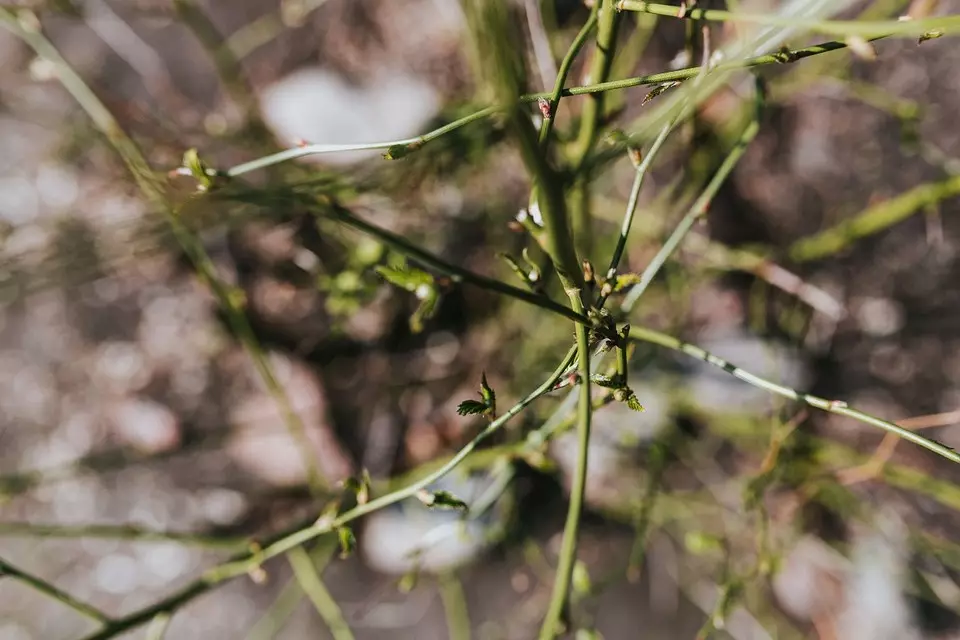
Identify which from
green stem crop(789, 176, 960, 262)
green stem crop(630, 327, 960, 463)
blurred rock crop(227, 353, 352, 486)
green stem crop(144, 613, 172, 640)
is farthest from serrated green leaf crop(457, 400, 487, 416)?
blurred rock crop(227, 353, 352, 486)

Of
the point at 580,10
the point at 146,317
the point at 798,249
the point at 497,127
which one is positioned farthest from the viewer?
the point at 146,317

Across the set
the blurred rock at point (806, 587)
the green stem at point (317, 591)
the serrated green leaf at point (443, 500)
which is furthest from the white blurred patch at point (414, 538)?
the serrated green leaf at point (443, 500)

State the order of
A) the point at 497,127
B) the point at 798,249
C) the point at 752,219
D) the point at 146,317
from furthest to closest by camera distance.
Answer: the point at 146,317
the point at 752,219
the point at 798,249
the point at 497,127

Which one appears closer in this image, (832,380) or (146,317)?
(832,380)

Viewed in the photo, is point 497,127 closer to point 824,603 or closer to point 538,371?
point 538,371

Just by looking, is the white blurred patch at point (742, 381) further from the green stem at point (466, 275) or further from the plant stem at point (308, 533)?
the green stem at point (466, 275)

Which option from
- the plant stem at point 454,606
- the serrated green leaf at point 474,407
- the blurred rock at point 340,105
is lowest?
the plant stem at point 454,606

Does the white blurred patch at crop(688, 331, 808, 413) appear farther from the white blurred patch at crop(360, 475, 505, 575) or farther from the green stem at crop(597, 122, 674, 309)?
the green stem at crop(597, 122, 674, 309)

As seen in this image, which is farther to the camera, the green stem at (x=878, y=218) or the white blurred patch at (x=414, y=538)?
the white blurred patch at (x=414, y=538)

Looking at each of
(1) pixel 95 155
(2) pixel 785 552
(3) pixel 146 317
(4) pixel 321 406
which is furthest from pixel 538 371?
(1) pixel 95 155
